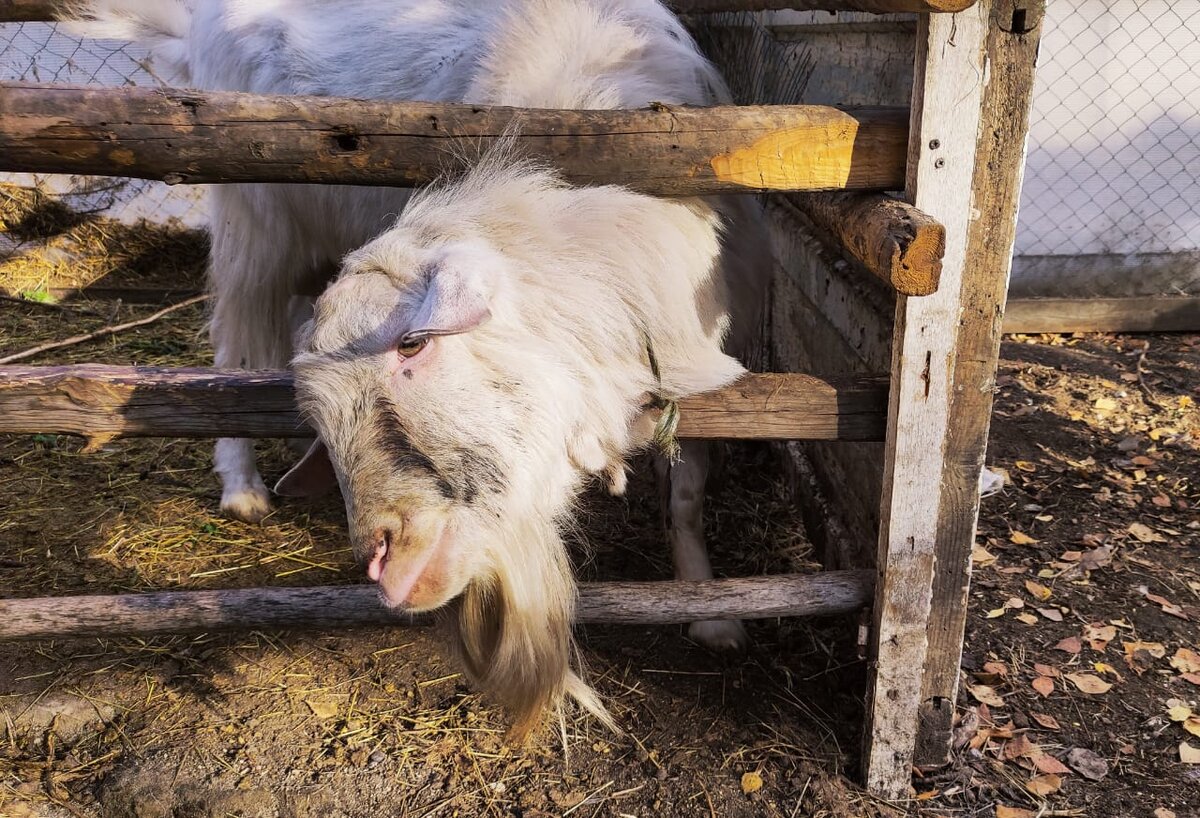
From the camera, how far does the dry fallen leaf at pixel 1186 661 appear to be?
9.57ft

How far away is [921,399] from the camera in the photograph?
2.12 metres

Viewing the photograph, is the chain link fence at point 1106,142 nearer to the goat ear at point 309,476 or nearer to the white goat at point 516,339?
the white goat at point 516,339

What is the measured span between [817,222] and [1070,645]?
1657 mm

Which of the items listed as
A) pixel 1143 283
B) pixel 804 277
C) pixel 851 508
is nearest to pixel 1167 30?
pixel 1143 283

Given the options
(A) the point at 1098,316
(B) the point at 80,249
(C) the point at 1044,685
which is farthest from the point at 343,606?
(B) the point at 80,249

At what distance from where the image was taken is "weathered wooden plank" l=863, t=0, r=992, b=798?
6.23 feet

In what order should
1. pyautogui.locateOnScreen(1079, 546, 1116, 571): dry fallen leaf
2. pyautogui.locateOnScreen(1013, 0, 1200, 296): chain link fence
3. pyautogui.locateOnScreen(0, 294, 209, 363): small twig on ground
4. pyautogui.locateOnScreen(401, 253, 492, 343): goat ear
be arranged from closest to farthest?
pyautogui.locateOnScreen(401, 253, 492, 343): goat ear, pyautogui.locateOnScreen(1079, 546, 1116, 571): dry fallen leaf, pyautogui.locateOnScreen(0, 294, 209, 363): small twig on ground, pyautogui.locateOnScreen(1013, 0, 1200, 296): chain link fence

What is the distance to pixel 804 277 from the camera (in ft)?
12.3

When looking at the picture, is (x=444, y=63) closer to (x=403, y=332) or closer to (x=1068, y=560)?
(x=403, y=332)

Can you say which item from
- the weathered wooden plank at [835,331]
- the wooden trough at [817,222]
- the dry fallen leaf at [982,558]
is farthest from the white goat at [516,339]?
the dry fallen leaf at [982,558]

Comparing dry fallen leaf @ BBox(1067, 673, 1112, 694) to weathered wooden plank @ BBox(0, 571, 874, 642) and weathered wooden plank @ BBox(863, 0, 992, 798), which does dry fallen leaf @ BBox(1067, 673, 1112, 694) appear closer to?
weathered wooden plank @ BBox(863, 0, 992, 798)

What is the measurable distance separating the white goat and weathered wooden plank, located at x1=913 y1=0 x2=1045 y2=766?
0.54 m

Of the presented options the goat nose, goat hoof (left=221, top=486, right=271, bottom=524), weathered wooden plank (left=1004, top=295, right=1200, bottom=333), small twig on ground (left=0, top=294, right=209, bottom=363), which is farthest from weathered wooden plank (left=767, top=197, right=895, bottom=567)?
small twig on ground (left=0, top=294, right=209, bottom=363)

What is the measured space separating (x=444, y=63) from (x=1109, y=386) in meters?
3.94
